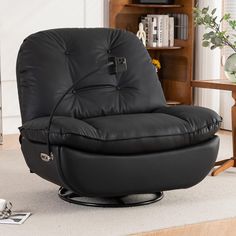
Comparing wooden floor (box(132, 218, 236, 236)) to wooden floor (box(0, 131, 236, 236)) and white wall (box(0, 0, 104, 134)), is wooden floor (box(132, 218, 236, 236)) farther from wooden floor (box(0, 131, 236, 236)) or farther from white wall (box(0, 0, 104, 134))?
white wall (box(0, 0, 104, 134))

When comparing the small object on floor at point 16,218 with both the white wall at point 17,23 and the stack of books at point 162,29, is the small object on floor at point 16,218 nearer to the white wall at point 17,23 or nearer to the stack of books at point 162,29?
the white wall at point 17,23

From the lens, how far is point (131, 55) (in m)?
3.43

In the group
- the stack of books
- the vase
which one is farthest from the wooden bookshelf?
the vase

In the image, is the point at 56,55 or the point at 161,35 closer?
the point at 56,55

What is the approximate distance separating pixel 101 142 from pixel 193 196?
723mm

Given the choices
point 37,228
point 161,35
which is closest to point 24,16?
point 161,35

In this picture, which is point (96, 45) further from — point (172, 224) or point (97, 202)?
point (172, 224)

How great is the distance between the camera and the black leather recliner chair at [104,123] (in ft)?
9.20

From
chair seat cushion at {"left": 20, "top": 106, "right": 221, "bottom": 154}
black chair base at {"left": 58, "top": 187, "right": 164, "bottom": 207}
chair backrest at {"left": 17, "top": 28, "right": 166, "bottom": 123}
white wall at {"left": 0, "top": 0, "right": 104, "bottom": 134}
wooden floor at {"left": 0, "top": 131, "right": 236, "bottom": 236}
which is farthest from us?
white wall at {"left": 0, "top": 0, "right": 104, "bottom": 134}

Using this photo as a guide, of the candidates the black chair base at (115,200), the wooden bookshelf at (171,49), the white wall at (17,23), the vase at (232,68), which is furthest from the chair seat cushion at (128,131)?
the wooden bookshelf at (171,49)

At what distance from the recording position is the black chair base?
9.94ft

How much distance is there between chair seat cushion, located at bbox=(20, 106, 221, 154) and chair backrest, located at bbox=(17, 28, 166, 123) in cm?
17

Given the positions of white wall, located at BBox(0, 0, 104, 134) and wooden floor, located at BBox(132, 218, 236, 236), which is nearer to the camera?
wooden floor, located at BBox(132, 218, 236, 236)

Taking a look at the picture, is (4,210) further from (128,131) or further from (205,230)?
(205,230)
